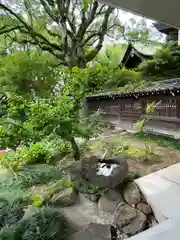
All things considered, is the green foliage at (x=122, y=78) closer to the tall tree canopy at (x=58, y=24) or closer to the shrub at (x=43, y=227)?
the tall tree canopy at (x=58, y=24)

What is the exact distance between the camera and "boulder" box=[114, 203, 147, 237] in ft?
6.08

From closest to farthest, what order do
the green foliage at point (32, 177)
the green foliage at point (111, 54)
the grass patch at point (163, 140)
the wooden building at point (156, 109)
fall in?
1. the green foliage at point (32, 177)
2. the grass patch at point (163, 140)
3. the wooden building at point (156, 109)
4. the green foliage at point (111, 54)

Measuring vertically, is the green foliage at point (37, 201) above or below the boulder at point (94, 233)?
above

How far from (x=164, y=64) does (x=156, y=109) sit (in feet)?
8.14

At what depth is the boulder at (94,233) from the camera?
1.67 meters

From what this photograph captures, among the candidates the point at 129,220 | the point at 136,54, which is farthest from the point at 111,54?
the point at 129,220

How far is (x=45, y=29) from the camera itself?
6.16 metres

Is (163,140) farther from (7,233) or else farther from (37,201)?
(7,233)

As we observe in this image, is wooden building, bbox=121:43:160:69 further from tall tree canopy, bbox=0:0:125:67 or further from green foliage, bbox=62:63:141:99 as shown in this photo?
tall tree canopy, bbox=0:0:125:67

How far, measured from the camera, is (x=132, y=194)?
226 cm

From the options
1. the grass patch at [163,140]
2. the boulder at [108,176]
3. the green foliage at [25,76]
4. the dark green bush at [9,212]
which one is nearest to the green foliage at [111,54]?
the grass patch at [163,140]

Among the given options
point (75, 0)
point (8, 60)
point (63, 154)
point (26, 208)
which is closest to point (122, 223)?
point (26, 208)

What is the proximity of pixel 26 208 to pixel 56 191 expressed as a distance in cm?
47

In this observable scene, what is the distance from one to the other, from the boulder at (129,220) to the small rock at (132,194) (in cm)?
15
